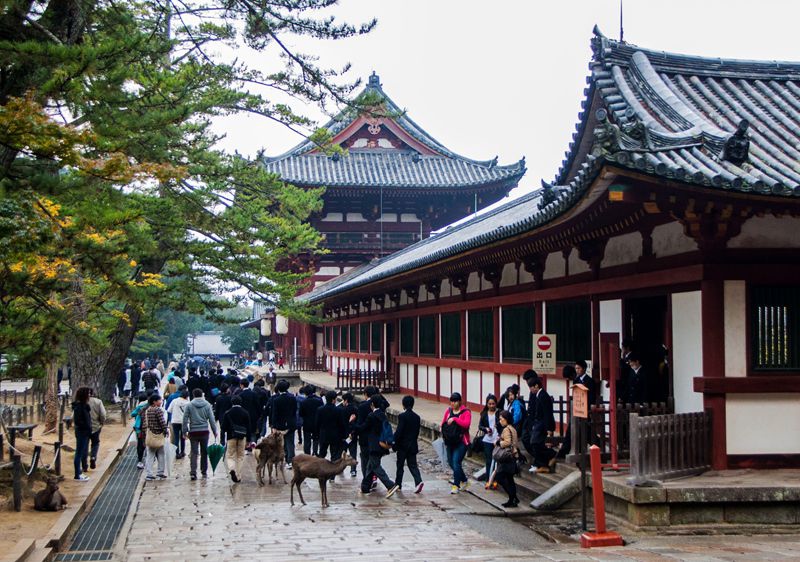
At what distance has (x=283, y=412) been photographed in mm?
15617

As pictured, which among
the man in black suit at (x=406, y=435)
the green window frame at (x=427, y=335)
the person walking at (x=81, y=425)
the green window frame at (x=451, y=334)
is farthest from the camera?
the green window frame at (x=427, y=335)

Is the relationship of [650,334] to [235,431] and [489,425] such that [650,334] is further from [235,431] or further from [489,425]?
[235,431]

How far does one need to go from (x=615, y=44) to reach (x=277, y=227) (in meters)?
10.7

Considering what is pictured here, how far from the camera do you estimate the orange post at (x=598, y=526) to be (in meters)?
9.23

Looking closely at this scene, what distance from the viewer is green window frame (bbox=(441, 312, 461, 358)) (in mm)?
22688

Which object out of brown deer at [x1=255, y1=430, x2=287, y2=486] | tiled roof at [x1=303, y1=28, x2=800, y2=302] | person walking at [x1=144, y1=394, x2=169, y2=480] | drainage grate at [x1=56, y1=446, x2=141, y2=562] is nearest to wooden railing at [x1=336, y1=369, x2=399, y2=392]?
tiled roof at [x1=303, y1=28, x2=800, y2=302]

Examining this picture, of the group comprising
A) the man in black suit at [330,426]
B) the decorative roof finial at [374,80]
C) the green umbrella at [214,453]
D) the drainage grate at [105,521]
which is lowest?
the drainage grate at [105,521]

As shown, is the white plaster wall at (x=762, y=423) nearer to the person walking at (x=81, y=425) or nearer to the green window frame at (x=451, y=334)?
the person walking at (x=81, y=425)


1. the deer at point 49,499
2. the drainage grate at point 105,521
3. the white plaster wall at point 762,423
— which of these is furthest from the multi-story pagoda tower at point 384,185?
the white plaster wall at point 762,423

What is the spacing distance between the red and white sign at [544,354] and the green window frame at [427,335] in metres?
10.4

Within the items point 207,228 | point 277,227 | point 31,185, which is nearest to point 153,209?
point 207,228

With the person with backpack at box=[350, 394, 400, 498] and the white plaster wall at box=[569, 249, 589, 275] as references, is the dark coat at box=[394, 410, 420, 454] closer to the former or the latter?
the person with backpack at box=[350, 394, 400, 498]

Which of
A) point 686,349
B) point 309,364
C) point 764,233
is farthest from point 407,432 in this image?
point 309,364

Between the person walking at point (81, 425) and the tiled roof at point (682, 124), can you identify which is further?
the person walking at point (81, 425)
